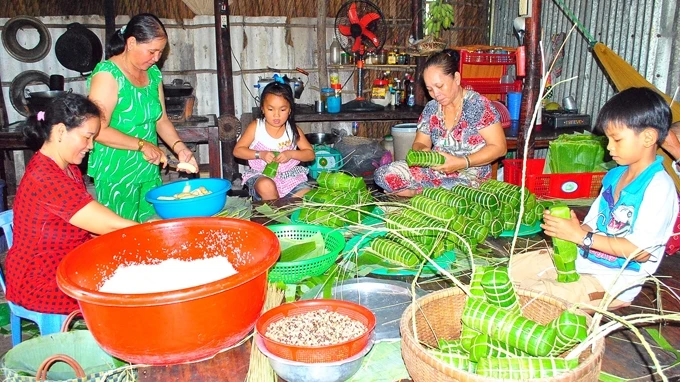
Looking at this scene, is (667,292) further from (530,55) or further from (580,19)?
(580,19)

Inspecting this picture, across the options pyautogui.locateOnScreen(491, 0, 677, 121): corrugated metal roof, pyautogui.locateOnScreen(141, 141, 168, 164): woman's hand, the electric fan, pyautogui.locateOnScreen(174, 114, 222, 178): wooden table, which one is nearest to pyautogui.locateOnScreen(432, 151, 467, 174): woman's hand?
pyautogui.locateOnScreen(141, 141, 168, 164): woman's hand

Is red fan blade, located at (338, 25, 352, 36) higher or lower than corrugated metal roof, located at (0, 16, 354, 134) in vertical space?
higher

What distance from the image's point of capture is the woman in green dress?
131 inches

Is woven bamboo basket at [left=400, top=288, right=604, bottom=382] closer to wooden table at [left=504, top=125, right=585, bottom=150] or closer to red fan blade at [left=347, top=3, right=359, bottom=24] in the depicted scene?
wooden table at [left=504, top=125, right=585, bottom=150]

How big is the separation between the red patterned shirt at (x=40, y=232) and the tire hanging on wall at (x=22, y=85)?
524 cm

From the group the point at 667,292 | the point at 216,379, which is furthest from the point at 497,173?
the point at 216,379

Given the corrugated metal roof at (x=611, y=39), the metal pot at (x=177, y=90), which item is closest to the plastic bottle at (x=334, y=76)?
the metal pot at (x=177, y=90)

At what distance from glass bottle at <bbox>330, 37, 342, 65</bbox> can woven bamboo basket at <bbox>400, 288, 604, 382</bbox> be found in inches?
253

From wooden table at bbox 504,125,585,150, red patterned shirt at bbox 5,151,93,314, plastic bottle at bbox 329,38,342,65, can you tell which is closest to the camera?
red patterned shirt at bbox 5,151,93,314

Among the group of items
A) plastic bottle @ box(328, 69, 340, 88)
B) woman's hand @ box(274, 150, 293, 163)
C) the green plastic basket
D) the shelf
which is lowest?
the green plastic basket

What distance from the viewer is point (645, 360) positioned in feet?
5.15

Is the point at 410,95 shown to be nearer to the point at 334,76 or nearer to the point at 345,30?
the point at 334,76

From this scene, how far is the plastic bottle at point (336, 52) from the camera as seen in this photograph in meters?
7.66

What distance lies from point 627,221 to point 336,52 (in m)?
6.04
